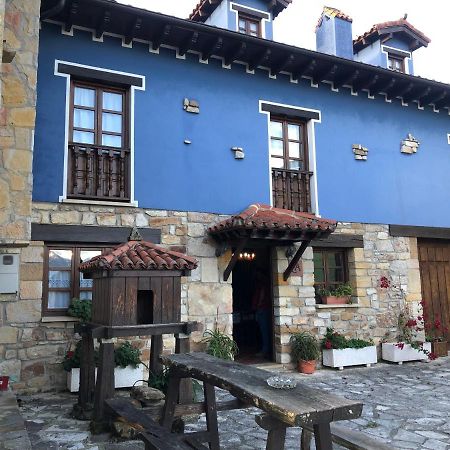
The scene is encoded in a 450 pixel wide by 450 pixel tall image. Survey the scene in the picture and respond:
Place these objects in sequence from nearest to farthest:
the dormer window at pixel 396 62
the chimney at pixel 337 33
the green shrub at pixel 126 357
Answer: the green shrub at pixel 126 357, the chimney at pixel 337 33, the dormer window at pixel 396 62

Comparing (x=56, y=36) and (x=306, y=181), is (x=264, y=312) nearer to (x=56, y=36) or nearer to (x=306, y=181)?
(x=306, y=181)

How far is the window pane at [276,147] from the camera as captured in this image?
8.21m

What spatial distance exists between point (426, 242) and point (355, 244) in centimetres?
206

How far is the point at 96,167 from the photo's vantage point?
6.73 m

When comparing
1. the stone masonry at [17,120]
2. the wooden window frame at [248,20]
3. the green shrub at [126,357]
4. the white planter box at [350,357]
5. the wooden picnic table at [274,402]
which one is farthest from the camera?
the wooden window frame at [248,20]

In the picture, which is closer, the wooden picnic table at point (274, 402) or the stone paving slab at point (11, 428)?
the wooden picnic table at point (274, 402)

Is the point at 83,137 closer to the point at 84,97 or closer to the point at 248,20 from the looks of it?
the point at 84,97

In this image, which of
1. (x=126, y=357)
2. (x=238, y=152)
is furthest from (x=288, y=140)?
(x=126, y=357)

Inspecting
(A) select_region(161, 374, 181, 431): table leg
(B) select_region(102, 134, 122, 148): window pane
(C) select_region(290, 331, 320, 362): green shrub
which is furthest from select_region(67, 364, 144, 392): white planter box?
(B) select_region(102, 134, 122, 148): window pane

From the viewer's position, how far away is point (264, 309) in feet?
27.0

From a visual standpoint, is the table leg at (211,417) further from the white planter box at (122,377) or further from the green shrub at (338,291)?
the green shrub at (338,291)

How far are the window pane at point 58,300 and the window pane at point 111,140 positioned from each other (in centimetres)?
229

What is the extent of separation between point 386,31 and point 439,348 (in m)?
6.91

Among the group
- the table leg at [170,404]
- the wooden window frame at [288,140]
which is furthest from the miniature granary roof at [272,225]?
the table leg at [170,404]
